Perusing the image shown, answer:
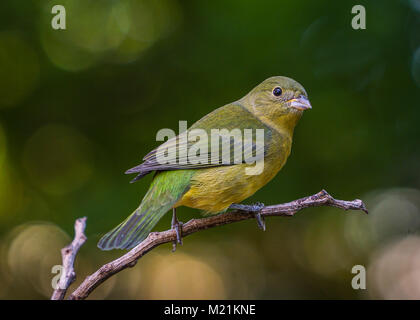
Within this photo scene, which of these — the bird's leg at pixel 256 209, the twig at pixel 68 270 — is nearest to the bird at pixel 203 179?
the bird's leg at pixel 256 209

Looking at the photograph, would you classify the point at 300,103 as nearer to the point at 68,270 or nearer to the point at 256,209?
the point at 256,209

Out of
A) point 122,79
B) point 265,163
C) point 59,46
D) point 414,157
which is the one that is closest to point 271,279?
point 414,157

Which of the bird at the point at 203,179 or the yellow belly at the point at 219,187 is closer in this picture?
the bird at the point at 203,179

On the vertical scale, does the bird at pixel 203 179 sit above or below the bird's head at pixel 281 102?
below

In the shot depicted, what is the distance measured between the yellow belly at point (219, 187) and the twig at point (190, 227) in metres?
0.13

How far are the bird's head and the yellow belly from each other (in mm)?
801

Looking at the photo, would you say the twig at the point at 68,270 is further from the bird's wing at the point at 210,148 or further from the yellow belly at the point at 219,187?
the yellow belly at the point at 219,187

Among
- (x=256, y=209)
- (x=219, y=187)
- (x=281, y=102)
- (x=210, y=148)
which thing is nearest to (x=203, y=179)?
(x=219, y=187)

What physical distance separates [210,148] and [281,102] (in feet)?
3.02

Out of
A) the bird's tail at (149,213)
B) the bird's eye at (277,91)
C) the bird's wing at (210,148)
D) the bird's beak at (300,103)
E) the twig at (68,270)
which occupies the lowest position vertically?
the twig at (68,270)

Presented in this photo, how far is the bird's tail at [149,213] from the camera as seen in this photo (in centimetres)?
338

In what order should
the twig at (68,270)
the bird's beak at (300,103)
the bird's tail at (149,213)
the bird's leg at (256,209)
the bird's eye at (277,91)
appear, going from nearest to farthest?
the twig at (68,270), the bird's tail at (149,213), the bird's leg at (256,209), the bird's beak at (300,103), the bird's eye at (277,91)

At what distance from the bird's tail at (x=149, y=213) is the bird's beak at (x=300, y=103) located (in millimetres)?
1282

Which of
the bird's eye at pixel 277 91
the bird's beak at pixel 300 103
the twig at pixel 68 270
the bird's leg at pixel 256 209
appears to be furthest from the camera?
the bird's eye at pixel 277 91
